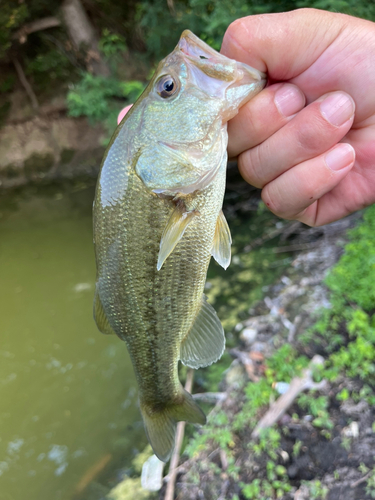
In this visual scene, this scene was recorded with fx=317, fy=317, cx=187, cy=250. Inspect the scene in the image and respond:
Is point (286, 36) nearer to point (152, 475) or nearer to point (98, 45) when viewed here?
point (152, 475)

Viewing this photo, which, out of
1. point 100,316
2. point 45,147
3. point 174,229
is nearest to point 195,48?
point 174,229

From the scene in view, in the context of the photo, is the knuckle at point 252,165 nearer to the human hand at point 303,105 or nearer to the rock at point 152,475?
the human hand at point 303,105

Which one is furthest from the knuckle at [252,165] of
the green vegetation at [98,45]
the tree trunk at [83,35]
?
the tree trunk at [83,35]

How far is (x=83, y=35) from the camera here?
8.26 metres

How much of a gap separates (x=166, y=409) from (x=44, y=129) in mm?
10328

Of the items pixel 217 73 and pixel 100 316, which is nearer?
pixel 217 73

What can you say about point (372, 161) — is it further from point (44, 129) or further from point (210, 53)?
point (44, 129)

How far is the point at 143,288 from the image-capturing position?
1517 mm

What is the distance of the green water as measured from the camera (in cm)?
354

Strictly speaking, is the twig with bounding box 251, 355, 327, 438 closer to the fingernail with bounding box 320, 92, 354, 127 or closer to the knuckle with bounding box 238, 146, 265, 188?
the knuckle with bounding box 238, 146, 265, 188

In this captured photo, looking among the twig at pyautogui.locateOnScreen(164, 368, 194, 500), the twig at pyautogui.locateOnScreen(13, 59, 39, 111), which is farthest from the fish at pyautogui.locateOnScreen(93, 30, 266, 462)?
the twig at pyautogui.locateOnScreen(13, 59, 39, 111)

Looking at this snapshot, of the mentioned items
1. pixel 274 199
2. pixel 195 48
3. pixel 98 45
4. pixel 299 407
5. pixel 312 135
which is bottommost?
pixel 299 407

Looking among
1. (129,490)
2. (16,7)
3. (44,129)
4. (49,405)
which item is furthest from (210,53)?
(44,129)

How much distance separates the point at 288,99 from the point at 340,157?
1.20 feet
